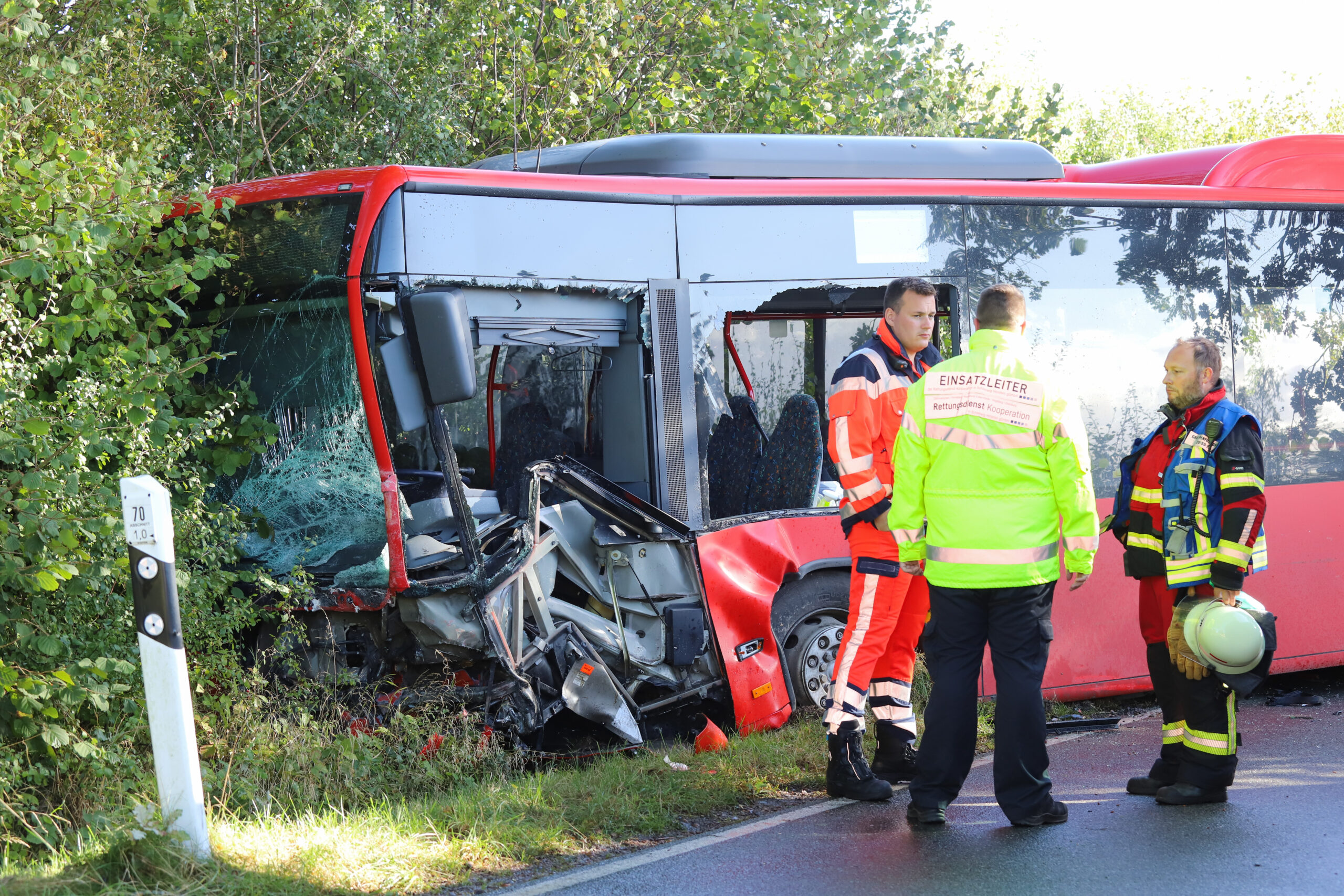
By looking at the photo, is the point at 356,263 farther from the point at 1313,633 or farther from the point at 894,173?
the point at 1313,633

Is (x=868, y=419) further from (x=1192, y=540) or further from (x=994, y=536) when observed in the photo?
(x=1192, y=540)

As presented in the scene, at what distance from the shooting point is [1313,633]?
7.52 m

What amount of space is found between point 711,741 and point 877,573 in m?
1.21

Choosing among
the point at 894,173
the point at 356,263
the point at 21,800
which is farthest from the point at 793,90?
the point at 21,800

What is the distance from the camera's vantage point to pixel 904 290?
534cm

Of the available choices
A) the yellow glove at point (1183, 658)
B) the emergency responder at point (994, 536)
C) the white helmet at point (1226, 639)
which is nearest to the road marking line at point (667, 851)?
the emergency responder at point (994, 536)

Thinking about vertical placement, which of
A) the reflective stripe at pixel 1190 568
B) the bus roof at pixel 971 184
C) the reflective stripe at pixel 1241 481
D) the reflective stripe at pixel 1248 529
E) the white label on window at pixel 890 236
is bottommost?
the reflective stripe at pixel 1190 568

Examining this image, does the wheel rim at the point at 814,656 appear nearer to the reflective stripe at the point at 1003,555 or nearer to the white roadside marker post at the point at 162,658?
the reflective stripe at the point at 1003,555

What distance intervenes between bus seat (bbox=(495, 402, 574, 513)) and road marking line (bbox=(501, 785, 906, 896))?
2.52m

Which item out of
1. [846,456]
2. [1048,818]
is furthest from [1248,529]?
[846,456]

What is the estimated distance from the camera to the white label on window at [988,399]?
451 cm

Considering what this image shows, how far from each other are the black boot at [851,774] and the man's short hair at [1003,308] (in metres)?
1.70

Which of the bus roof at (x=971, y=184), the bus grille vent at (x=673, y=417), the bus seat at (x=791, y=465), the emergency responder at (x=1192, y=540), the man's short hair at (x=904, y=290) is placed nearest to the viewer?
the emergency responder at (x=1192, y=540)

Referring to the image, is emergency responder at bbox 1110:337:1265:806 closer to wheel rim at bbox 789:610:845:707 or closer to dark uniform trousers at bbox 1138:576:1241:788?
dark uniform trousers at bbox 1138:576:1241:788
